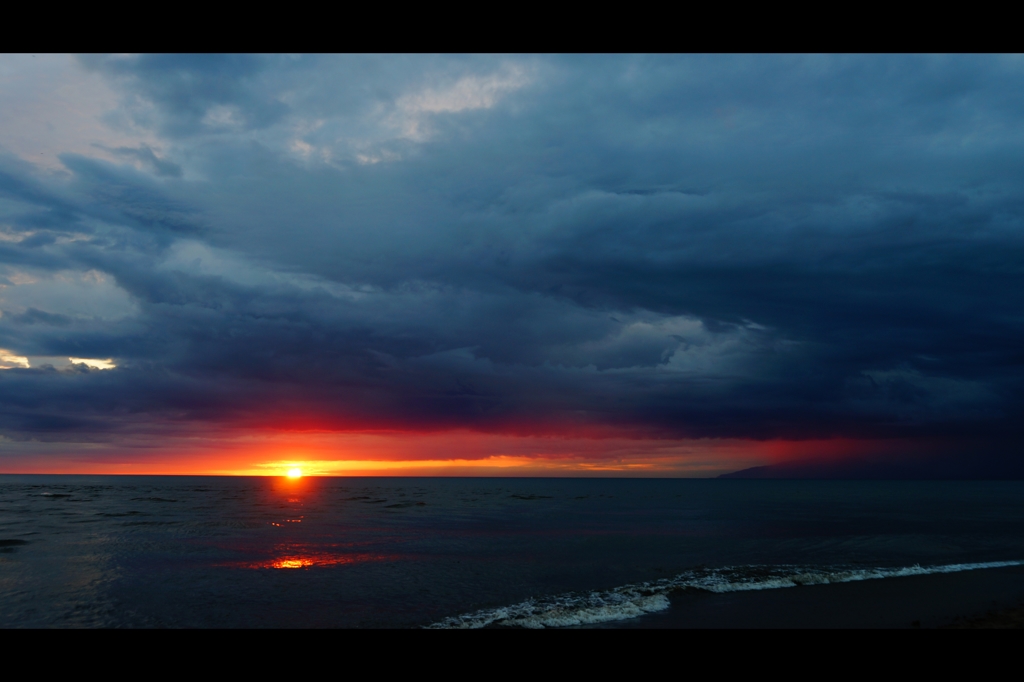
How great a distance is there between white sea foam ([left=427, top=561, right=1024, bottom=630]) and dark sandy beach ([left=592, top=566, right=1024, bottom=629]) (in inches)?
33.3

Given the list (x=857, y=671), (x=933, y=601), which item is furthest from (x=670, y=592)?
(x=857, y=671)

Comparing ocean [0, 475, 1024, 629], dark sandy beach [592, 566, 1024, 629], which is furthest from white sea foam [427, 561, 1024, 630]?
dark sandy beach [592, 566, 1024, 629]

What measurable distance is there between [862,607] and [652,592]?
24.2 ft

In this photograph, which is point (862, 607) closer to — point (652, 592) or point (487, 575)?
point (652, 592)

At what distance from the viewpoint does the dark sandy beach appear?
17.7 metres

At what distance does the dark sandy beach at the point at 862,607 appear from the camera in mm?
17719

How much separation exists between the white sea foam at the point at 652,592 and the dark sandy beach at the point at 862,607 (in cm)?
85

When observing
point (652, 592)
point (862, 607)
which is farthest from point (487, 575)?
point (862, 607)

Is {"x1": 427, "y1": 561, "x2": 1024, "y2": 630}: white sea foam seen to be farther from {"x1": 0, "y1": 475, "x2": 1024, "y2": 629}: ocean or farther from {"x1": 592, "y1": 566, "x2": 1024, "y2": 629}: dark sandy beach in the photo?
{"x1": 592, "y1": 566, "x2": 1024, "y2": 629}: dark sandy beach

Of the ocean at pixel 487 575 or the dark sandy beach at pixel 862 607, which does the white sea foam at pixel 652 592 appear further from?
the dark sandy beach at pixel 862 607

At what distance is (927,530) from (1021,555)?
1567cm
